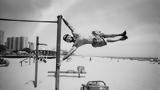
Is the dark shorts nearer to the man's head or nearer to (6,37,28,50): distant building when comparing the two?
the man's head

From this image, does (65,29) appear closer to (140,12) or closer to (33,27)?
(33,27)

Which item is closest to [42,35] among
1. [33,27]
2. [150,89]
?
[33,27]

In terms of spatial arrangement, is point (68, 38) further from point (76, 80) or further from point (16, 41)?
point (16, 41)

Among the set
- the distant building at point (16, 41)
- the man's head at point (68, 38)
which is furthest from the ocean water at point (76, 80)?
the man's head at point (68, 38)

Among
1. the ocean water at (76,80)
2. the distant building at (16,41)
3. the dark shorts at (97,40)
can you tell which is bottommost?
the ocean water at (76,80)

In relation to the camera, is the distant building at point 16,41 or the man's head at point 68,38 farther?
the distant building at point 16,41

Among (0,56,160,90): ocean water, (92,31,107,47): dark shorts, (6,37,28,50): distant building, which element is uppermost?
(6,37,28,50): distant building

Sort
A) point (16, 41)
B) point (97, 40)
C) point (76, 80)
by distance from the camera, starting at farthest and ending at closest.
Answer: point (16, 41)
point (76, 80)
point (97, 40)

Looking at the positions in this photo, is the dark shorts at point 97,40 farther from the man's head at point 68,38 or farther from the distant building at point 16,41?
the distant building at point 16,41

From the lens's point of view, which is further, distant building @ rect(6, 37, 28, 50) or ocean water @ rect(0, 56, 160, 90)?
ocean water @ rect(0, 56, 160, 90)

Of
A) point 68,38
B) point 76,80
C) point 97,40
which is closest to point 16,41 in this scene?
point 76,80

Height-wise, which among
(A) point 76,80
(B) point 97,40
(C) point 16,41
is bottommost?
(A) point 76,80

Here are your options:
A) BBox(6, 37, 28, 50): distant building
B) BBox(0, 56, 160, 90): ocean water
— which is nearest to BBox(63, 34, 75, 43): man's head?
BBox(6, 37, 28, 50): distant building

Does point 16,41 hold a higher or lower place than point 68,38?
higher
